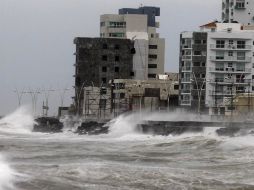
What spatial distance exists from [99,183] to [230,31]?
61.8m

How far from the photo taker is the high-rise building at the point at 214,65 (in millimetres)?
80938

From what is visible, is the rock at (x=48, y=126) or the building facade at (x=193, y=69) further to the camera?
the building facade at (x=193, y=69)

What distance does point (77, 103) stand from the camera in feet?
327

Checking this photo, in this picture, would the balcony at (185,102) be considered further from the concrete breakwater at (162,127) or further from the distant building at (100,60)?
the distant building at (100,60)

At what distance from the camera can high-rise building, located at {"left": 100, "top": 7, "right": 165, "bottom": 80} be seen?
98.0 meters

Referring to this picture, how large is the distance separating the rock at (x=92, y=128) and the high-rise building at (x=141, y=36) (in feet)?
88.6

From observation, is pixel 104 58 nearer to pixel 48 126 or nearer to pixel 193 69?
pixel 193 69

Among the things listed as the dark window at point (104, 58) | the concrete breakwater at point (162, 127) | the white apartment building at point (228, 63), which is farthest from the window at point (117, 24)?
the concrete breakwater at point (162, 127)

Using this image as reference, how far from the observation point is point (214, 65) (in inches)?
3221

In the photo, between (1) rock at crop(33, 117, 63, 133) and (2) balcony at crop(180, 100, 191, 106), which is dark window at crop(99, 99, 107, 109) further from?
(1) rock at crop(33, 117, 63, 133)

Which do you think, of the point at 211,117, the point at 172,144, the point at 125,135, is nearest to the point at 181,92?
the point at 211,117

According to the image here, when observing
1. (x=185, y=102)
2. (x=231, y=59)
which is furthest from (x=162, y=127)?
(x=231, y=59)

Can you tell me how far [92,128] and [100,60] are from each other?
2659 centimetres

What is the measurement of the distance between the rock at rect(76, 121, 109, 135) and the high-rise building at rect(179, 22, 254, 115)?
1432 cm
